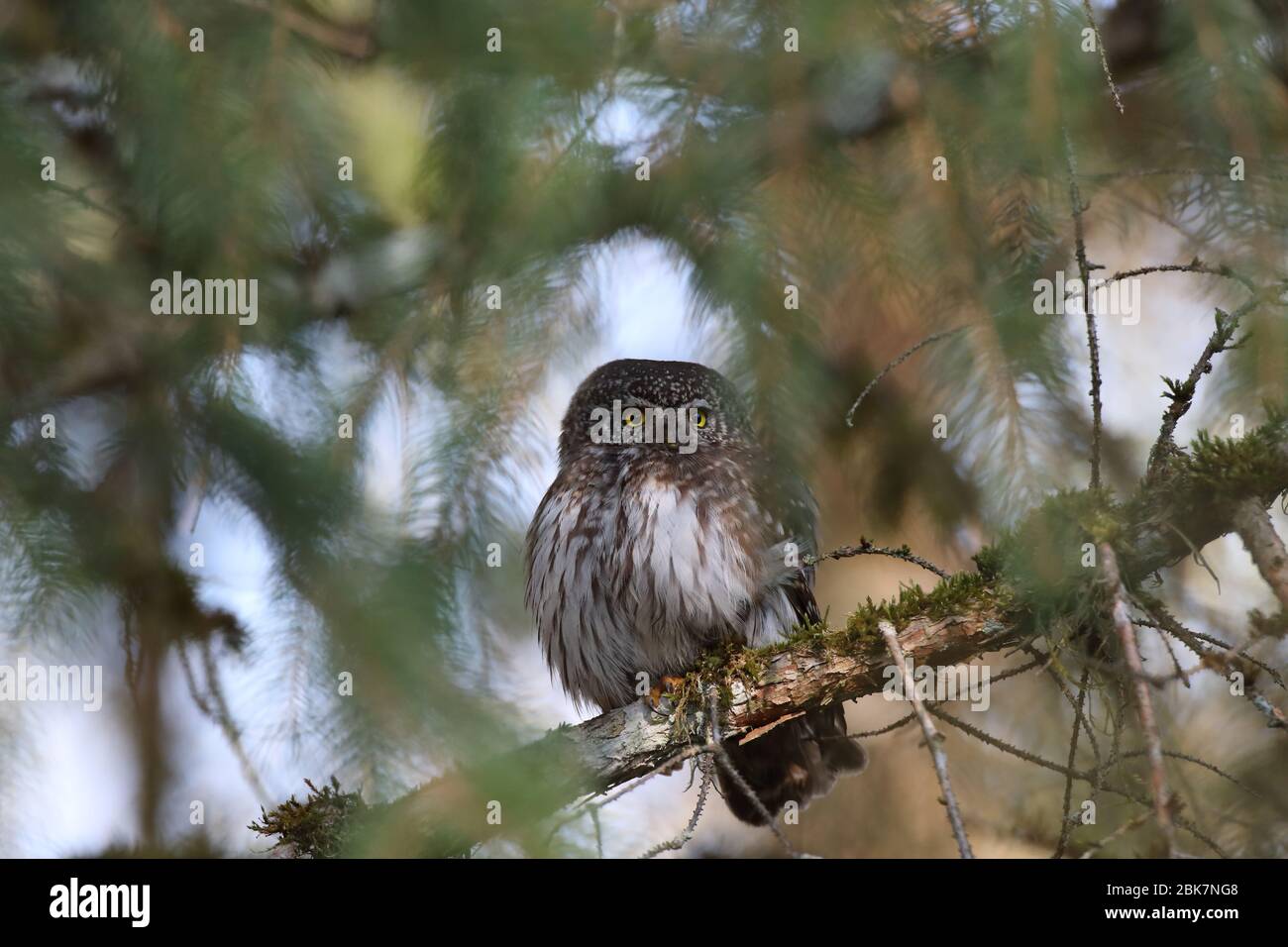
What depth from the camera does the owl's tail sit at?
3.16 metres

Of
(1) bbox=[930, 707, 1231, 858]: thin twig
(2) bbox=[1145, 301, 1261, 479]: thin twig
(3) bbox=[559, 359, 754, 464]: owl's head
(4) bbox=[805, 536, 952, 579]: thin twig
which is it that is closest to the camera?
(1) bbox=[930, 707, 1231, 858]: thin twig

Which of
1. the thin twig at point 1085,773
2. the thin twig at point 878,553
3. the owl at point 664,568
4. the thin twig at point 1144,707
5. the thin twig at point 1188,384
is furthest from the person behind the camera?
the owl at point 664,568

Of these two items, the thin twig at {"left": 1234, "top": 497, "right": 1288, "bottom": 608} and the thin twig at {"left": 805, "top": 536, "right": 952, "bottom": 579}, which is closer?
the thin twig at {"left": 1234, "top": 497, "right": 1288, "bottom": 608}

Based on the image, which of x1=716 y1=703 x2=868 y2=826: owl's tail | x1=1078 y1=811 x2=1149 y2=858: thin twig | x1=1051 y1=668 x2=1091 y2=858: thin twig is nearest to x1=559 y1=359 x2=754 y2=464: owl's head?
x1=716 y1=703 x2=868 y2=826: owl's tail

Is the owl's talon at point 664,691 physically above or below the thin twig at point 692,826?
above

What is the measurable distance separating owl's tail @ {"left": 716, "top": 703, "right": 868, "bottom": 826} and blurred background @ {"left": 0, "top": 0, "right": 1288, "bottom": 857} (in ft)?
3.69

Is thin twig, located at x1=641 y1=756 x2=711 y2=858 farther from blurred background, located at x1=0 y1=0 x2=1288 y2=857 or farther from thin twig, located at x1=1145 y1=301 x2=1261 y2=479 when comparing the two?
thin twig, located at x1=1145 y1=301 x2=1261 y2=479

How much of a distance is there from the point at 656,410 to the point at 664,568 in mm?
542

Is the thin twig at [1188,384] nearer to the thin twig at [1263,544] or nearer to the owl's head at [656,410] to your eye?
the thin twig at [1263,544]

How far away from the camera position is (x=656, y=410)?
337 cm

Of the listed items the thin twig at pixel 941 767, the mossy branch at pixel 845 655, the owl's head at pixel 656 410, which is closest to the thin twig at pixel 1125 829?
the thin twig at pixel 941 767

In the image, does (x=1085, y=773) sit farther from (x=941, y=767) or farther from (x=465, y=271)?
(x=465, y=271)

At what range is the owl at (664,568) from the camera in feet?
10.1

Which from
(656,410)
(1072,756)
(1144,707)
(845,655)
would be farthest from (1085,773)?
(656,410)
